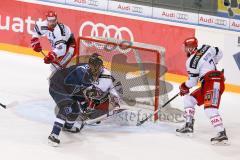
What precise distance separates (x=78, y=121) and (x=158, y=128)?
0.95 m

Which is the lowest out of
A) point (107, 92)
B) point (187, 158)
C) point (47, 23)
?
point (187, 158)

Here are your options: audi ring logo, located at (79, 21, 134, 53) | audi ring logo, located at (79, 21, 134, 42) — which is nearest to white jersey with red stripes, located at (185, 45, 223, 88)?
audi ring logo, located at (79, 21, 134, 53)

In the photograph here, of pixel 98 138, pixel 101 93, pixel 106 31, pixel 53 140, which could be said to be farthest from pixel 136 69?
pixel 106 31

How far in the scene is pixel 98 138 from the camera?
19.7 ft

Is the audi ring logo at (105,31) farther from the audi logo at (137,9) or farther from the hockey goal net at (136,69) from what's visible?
the hockey goal net at (136,69)

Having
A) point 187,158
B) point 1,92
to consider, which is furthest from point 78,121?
point 1,92

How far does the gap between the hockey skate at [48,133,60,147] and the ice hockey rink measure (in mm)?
43

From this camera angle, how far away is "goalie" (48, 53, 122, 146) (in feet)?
19.2

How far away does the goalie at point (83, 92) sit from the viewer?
584cm

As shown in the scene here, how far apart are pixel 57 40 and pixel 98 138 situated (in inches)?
64.8

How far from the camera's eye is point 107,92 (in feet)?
19.8

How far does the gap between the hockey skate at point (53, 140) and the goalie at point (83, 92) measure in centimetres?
25

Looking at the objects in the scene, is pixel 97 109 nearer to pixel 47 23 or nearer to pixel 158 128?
pixel 158 128

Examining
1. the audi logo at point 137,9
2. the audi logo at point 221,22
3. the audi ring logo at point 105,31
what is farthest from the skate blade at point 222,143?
the audi logo at point 137,9
